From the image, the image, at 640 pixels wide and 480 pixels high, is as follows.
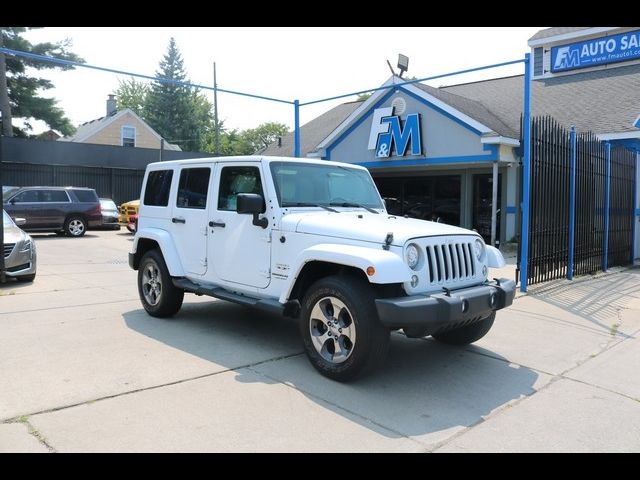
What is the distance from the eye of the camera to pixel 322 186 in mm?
5773

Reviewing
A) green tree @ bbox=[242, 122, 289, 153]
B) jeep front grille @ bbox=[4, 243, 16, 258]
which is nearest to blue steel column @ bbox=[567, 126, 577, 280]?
jeep front grille @ bbox=[4, 243, 16, 258]

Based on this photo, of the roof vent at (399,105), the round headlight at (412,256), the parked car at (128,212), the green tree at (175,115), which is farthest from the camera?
the green tree at (175,115)

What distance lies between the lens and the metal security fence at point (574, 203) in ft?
30.1

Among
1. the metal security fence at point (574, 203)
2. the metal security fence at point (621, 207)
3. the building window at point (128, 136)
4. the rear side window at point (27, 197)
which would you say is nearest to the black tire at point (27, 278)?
the metal security fence at point (574, 203)

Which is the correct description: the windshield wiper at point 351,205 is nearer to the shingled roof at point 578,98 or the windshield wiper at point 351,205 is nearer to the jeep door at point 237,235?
the jeep door at point 237,235

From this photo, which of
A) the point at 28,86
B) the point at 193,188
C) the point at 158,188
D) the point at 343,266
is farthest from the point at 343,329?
the point at 28,86

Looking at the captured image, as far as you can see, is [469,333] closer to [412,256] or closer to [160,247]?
[412,256]

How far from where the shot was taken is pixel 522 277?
351 inches

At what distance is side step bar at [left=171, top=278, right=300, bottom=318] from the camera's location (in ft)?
Result: 16.4

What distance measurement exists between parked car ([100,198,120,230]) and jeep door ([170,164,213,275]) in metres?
15.7

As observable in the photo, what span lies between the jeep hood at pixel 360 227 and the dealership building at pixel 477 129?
9.51 meters

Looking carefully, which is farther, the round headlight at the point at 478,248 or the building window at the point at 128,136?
the building window at the point at 128,136
